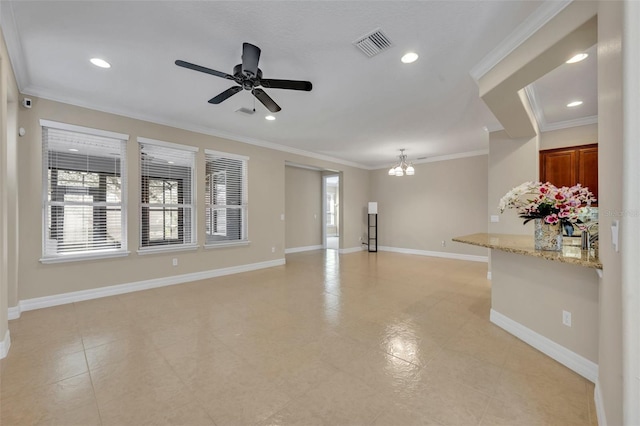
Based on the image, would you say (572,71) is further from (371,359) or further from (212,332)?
(212,332)

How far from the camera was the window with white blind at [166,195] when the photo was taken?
430cm

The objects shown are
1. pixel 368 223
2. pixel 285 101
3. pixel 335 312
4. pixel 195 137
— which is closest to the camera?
pixel 335 312

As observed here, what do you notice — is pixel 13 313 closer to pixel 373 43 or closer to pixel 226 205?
pixel 226 205

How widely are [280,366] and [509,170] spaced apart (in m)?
4.65

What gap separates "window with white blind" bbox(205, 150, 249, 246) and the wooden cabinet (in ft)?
17.6

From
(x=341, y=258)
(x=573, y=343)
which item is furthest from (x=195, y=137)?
(x=573, y=343)

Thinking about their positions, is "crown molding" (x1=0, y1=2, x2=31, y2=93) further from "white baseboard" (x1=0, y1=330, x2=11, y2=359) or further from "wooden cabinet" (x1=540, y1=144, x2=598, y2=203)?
"wooden cabinet" (x1=540, y1=144, x2=598, y2=203)

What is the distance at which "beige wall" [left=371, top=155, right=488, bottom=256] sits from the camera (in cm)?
671

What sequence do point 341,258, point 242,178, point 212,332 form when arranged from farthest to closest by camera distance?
point 341,258 < point 242,178 < point 212,332

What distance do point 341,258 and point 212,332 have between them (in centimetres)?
464

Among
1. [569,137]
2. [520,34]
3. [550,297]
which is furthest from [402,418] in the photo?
[569,137]

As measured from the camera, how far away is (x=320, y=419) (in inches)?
63.4

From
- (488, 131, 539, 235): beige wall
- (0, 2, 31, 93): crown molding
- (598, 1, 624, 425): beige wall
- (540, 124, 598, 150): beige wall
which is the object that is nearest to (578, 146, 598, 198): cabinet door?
(540, 124, 598, 150): beige wall

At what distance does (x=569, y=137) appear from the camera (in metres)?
4.37
